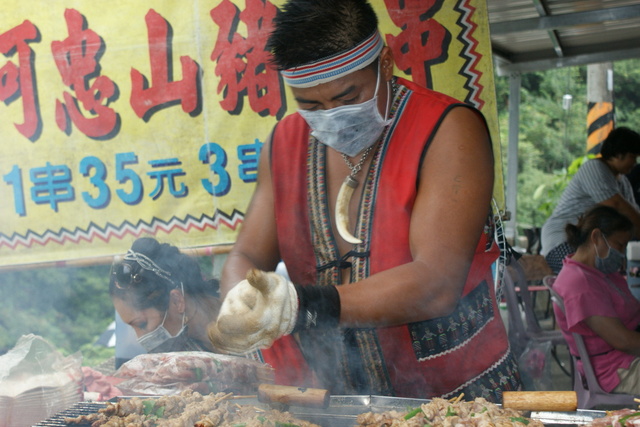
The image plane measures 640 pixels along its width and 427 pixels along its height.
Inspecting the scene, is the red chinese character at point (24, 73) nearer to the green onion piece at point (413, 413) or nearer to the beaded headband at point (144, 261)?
the beaded headband at point (144, 261)

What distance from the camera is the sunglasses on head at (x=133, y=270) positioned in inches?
121

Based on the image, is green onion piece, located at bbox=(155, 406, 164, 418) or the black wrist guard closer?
the black wrist guard

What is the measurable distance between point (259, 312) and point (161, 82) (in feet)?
6.67

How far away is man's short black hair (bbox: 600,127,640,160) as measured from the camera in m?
5.65

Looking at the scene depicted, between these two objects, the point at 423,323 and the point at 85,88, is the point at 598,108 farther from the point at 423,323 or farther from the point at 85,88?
the point at 423,323

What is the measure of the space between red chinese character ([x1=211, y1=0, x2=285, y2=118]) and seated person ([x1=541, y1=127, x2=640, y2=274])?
134 inches

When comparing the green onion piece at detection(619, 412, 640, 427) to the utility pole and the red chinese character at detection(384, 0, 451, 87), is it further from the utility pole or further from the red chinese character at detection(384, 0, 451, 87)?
the utility pole

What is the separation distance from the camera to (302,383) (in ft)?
7.78

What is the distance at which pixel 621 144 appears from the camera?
18.6 feet

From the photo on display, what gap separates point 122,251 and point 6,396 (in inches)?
50.6

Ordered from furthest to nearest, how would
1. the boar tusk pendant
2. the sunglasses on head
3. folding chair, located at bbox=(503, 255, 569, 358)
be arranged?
folding chair, located at bbox=(503, 255, 569, 358) → the sunglasses on head → the boar tusk pendant

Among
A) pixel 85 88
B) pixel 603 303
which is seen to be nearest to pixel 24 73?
pixel 85 88

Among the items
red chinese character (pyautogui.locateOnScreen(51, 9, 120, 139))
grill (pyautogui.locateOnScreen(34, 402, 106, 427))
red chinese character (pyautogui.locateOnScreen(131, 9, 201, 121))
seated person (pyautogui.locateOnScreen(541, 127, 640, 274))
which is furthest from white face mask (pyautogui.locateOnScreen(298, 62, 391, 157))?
seated person (pyautogui.locateOnScreen(541, 127, 640, 274))

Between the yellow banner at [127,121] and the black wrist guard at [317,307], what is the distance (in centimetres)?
164
